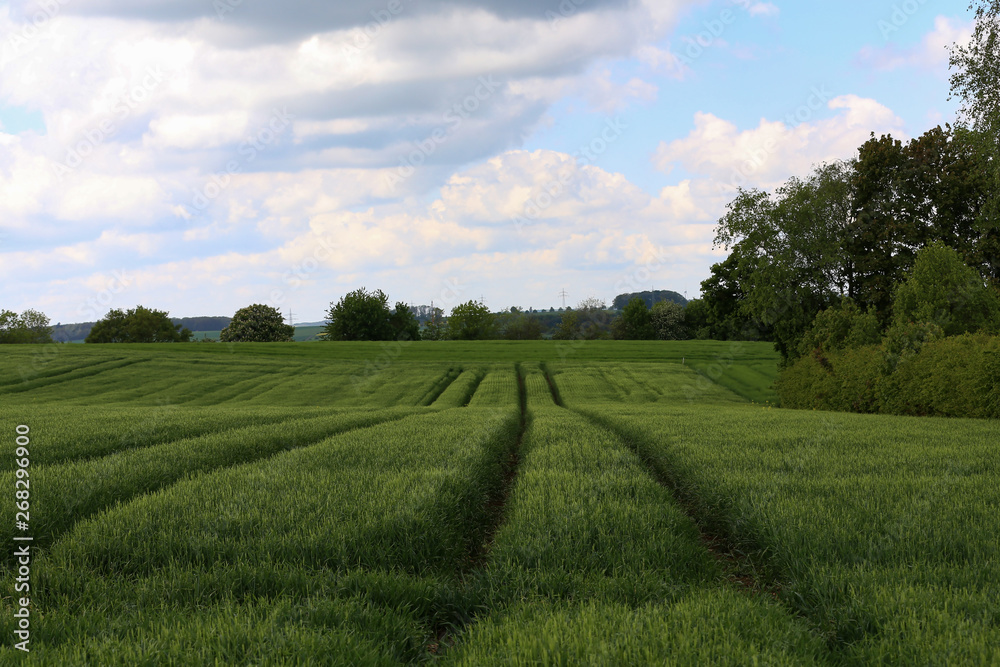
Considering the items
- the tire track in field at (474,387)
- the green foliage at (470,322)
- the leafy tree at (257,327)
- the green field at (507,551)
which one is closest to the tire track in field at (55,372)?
the tire track in field at (474,387)

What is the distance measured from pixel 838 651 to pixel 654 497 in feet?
14.3

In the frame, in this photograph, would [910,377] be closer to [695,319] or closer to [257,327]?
[695,319]

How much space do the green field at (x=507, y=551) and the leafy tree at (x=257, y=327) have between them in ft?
389

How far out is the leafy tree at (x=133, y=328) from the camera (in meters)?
118

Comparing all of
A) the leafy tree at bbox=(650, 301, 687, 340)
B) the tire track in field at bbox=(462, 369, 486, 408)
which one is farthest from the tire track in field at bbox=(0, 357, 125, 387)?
the leafy tree at bbox=(650, 301, 687, 340)

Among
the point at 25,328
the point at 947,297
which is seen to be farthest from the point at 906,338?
the point at 25,328

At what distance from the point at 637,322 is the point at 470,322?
4082 cm

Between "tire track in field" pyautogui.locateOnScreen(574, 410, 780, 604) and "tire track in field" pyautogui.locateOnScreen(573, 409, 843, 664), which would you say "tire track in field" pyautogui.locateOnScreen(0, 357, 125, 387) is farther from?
"tire track in field" pyautogui.locateOnScreen(573, 409, 843, 664)

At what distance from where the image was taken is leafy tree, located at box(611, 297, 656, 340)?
5143 inches

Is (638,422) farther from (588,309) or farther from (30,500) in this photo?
(588,309)

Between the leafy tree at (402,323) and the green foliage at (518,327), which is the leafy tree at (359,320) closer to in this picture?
the leafy tree at (402,323)

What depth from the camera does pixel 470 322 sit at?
467 ft

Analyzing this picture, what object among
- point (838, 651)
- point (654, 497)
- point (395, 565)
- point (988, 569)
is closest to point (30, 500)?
point (395, 565)

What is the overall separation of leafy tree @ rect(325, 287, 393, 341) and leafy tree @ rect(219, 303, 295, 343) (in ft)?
38.8
